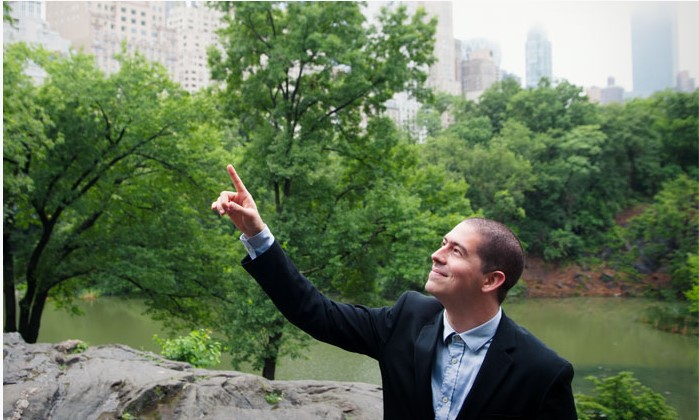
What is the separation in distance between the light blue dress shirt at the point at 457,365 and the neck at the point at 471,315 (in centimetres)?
1

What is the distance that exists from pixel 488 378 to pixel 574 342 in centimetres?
1762

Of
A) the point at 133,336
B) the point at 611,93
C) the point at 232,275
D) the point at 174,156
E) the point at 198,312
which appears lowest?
the point at 133,336

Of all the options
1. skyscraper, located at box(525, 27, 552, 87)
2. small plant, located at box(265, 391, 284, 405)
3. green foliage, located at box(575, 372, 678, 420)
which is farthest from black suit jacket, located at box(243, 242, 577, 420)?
skyscraper, located at box(525, 27, 552, 87)

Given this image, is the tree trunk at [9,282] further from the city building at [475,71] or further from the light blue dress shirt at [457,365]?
the city building at [475,71]

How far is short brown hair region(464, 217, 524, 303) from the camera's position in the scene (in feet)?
5.21

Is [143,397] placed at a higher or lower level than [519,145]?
lower

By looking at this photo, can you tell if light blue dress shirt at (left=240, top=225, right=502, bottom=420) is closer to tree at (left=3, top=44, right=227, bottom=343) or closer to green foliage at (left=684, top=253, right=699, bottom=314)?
tree at (left=3, top=44, right=227, bottom=343)

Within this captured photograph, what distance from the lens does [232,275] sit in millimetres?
10211

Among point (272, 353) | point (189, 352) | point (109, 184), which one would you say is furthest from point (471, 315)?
point (109, 184)

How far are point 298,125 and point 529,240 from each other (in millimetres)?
19286

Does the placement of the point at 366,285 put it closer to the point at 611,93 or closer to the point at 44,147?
the point at 44,147

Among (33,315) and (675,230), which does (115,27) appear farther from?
(33,315)

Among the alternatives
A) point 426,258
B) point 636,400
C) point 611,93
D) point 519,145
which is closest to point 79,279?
point 426,258

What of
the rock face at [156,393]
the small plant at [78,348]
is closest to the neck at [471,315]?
the rock face at [156,393]
